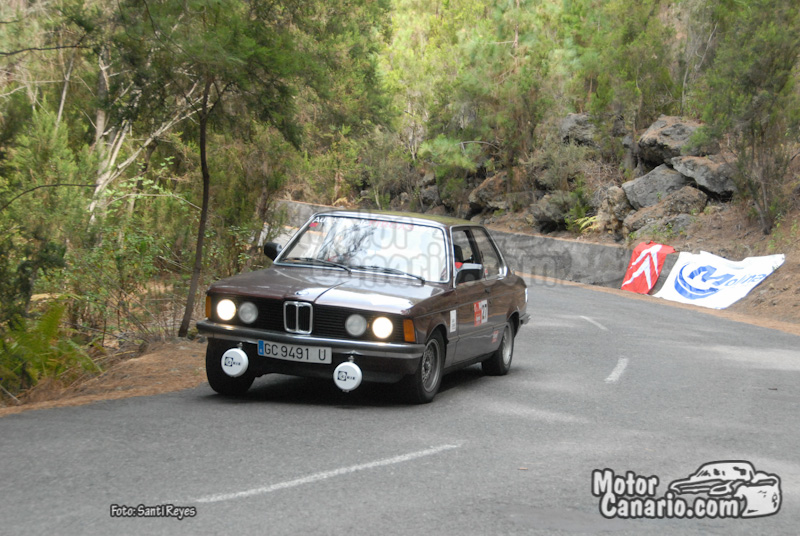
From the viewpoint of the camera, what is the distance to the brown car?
750cm

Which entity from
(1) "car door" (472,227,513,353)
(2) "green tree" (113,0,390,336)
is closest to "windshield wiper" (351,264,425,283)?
(1) "car door" (472,227,513,353)

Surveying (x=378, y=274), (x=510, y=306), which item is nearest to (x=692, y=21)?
(x=510, y=306)

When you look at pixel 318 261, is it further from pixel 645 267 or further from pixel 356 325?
pixel 645 267

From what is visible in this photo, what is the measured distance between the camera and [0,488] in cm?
504

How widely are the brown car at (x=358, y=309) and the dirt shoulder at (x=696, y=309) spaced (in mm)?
1322

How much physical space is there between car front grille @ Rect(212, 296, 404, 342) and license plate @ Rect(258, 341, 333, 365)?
127 millimetres

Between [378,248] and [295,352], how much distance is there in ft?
5.38

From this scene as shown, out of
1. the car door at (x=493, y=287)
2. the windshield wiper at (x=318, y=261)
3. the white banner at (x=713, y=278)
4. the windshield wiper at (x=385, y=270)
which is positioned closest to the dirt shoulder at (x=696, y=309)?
the white banner at (x=713, y=278)

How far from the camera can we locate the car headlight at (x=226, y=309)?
782 centimetres

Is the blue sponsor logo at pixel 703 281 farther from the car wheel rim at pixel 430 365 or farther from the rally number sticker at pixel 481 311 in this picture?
the car wheel rim at pixel 430 365

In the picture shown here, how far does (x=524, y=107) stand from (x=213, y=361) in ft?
118

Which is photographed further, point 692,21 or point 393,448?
point 692,21

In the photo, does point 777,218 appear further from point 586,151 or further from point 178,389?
point 178,389

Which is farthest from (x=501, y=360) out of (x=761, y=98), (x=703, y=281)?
(x=761, y=98)
